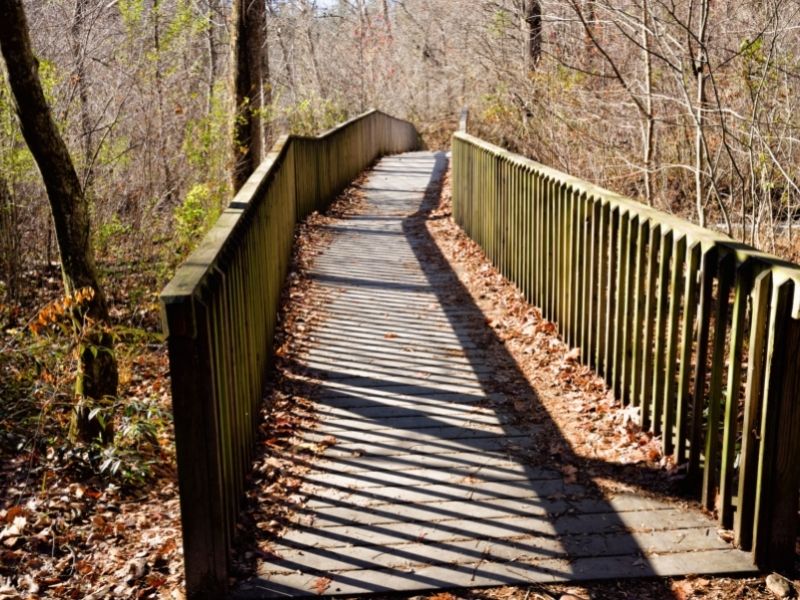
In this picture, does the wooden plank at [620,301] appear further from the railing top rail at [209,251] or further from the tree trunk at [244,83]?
the tree trunk at [244,83]

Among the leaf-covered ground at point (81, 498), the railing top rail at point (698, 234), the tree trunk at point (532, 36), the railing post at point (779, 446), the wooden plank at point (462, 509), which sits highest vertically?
the tree trunk at point (532, 36)

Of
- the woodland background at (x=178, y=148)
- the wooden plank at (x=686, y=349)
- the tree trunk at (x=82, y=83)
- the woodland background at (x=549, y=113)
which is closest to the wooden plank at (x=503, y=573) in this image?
the wooden plank at (x=686, y=349)

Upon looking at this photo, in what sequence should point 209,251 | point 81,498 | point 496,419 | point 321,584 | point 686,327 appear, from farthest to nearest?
point 496,419 → point 81,498 → point 686,327 → point 209,251 → point 321,584

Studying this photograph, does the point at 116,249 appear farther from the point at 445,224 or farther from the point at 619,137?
the point at 619,137

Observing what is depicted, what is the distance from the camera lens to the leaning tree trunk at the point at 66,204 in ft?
18.3

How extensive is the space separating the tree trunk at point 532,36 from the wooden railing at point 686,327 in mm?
5008

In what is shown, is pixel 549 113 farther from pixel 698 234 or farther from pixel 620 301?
pixel 698 234

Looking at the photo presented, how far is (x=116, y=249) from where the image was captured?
11164 mm

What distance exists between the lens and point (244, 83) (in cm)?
1324

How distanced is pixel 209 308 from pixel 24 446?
10.9 ft

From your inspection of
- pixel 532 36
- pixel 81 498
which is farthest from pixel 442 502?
pixel 532 36

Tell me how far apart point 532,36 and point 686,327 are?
32.9 ft

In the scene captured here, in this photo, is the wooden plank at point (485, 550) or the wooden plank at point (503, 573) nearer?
the wooden plank at point (503, 573)

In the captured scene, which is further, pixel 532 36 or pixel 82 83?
pixel 532 36
